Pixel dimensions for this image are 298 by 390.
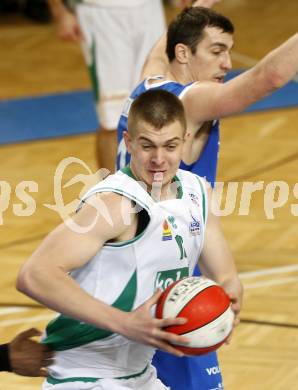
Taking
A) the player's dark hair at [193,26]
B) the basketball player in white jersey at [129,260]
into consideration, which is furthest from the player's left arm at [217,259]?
the player's dark hair at [193,26]

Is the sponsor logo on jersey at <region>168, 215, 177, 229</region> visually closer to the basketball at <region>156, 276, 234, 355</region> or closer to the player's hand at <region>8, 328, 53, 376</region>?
the basketball at <region>156, 276, 234, 355</region>

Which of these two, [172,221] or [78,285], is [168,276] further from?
[78,285]

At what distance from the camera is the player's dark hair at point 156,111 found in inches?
152

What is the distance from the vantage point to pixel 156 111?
3.86 m

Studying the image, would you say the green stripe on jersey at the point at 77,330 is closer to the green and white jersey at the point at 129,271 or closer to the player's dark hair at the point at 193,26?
the green and white jersey at the point at 129,271

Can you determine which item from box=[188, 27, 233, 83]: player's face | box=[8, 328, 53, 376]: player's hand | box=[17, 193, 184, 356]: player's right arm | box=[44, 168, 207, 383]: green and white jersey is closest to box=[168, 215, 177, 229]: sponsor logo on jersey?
box=[44, 168, 207, 383]: green and white jersey

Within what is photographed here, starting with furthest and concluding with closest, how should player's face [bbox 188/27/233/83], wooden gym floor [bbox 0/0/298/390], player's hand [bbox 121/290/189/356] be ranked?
wooden gym floor [bbox 0/0/298/390], player's face [bbox 188/27/233/83], player's hand [bbox 121/290/189/356]

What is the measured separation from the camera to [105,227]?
3.68 meters

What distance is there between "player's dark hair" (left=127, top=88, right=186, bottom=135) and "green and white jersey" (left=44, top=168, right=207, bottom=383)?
0.21 metres

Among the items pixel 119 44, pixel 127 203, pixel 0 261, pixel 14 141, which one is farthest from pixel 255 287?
pixel 14 141

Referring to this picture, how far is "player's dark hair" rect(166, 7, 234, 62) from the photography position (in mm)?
5191

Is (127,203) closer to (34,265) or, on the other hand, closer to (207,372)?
(34,265)

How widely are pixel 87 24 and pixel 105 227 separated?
4662mm

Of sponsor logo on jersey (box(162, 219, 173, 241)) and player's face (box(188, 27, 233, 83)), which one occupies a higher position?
sponsor logo on jersey (box(162, 219, 173, 241))
